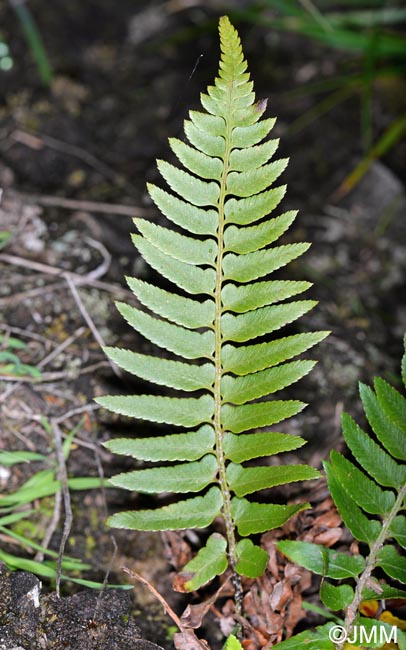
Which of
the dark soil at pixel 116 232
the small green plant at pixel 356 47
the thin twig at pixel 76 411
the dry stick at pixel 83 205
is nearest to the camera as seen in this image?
the dark soil at pixel 116 232

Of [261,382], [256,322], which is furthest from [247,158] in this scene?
[261,382]

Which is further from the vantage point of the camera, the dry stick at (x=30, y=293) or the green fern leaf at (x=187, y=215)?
the dry stick at (x=30, y=293)

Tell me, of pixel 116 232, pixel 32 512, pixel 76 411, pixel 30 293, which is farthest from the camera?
pixel 116 232

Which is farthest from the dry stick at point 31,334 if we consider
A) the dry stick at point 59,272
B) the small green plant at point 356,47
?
the small green plant at point 356,47

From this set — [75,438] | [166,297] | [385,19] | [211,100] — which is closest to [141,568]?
[75,438]

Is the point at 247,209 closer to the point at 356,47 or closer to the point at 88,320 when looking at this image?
the point at 88,320

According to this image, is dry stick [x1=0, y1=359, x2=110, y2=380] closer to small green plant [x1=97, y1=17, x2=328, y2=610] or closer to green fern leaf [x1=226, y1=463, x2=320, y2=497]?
small green plant [x1=97, y1=17, x2=328, y2=610]

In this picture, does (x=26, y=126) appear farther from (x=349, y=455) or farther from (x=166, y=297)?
(x=349, y=455)

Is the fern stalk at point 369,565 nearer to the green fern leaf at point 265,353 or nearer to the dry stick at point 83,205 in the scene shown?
the green fern leaf at point 265,353
